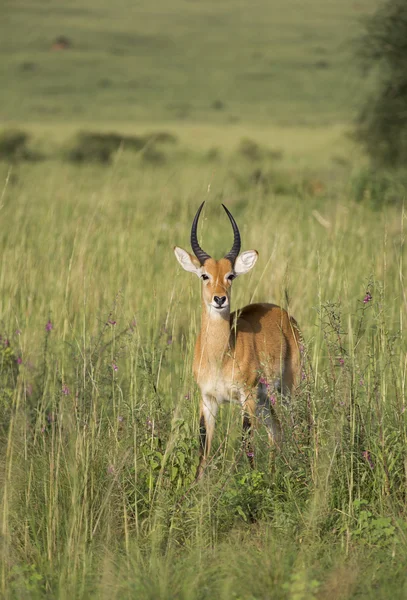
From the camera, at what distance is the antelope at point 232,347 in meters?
4.64

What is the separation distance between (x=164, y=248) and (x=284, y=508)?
4191mm

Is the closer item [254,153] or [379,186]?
[379,186]

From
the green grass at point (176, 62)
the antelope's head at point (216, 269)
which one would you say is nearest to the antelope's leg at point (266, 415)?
the antelope's head at point (216, 269)

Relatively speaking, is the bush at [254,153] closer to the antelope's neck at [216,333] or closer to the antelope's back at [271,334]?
the antelope's back at [271,334]

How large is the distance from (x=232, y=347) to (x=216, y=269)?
44 cm

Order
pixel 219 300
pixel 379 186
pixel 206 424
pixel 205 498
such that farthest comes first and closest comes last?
pixel 379 186
pixel 219 300
pixel 206 424
pixel 205 498

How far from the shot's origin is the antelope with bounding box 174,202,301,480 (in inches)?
183

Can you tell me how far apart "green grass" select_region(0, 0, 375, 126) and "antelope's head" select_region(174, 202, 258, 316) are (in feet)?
111

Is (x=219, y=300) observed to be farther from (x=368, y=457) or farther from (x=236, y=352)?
(x=368, y=457)

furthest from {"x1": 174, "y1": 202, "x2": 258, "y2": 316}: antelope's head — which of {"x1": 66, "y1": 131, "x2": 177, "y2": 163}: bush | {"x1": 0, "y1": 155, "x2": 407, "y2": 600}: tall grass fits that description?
{"x1": 66, "y1": 131, "x2": 177, "y2": 163}: bush

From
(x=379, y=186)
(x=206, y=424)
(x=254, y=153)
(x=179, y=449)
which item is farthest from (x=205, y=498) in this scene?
(x=254, y=153)

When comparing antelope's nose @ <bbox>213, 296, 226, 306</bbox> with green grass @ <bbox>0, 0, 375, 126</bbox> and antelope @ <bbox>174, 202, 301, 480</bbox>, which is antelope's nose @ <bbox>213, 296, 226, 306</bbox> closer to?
antelope @ <bbox>174, 202, 301, 480</bbox>

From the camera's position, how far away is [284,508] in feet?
12.4

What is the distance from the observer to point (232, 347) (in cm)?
489
